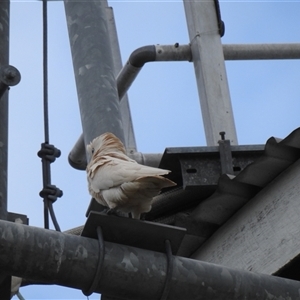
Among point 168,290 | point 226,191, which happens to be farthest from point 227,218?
point 168,290

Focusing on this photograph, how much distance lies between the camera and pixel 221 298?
455 cm

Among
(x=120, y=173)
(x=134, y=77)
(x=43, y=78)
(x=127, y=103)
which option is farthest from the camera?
(x=127, y=103)

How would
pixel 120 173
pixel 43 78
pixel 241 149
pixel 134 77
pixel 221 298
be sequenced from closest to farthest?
pixel 221 298
pixel 120 173
pixel 43 78
pixel 241 149
pixel 134 77

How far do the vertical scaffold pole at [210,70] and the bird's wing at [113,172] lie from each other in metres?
3.60

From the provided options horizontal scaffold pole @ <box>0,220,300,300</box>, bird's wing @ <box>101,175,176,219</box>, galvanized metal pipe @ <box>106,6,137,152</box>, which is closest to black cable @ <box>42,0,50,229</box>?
bird's wing @ <box>101,175,176,219</box>

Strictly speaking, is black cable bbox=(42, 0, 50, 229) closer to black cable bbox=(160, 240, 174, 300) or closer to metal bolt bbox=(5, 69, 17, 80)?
metal bolt bbox=(5, 69, 17, 80)

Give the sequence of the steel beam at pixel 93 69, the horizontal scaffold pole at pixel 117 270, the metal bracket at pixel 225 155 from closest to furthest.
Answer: the horizontal scaffold pole at pixel 117 270 < the steel beam at pixel 93 69 < the metal bracket at pixel 225 155

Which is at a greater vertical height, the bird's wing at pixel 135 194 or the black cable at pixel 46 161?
the black cable at pixel 46 161

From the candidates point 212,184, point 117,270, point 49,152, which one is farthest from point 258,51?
point 117,270

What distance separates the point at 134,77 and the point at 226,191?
132 inches

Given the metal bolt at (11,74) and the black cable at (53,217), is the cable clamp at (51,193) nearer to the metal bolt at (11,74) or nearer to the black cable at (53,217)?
the black cable at (53,217)

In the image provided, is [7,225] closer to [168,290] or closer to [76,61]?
[168,290]

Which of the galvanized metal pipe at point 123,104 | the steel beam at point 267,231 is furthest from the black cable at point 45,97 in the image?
the galvanized metal pipe at point 123,104

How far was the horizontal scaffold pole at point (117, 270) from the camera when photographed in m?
4.26
